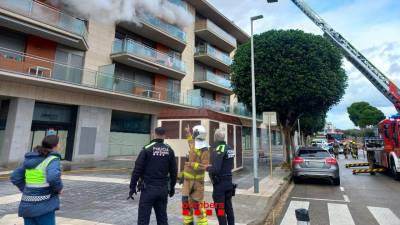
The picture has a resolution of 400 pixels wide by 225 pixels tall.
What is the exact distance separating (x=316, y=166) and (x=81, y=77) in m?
14.3

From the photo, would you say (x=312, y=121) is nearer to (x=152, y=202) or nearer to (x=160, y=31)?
(x=160, y=31)

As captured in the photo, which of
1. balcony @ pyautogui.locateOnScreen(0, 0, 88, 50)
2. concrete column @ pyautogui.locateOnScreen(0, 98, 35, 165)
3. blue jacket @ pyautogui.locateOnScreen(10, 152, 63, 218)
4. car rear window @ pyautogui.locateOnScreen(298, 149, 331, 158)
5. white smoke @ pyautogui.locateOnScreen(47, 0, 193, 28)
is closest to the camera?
blue jacket @ pyautogui.locateOnScreen(10, 152, 63, 218)

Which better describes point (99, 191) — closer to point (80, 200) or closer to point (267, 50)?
point (80, 200)

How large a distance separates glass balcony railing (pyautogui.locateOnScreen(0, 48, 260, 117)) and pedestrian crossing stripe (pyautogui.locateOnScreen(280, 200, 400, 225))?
14.1 metres

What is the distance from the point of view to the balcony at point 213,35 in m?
27.8

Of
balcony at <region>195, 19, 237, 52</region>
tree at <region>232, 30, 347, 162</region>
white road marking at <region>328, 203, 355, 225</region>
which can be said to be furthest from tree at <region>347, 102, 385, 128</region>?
white road marking at <region>328, 203, 355, 225</region>

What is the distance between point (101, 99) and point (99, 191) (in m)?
11.5

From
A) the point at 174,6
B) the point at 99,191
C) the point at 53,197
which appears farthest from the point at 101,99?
the point at 53,197

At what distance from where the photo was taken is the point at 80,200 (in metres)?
6.90

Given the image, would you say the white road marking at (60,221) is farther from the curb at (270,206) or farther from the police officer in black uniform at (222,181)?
the curb at (270,206)

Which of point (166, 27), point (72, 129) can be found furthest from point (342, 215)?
point (166, 27)

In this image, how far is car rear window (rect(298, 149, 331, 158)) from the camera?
1064cm

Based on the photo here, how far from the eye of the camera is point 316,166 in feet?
33.8

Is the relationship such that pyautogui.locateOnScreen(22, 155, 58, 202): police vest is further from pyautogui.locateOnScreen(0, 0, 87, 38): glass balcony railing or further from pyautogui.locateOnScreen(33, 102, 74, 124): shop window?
pyautogui.locateOnScreen(33, 102, 74, 124): shop window
